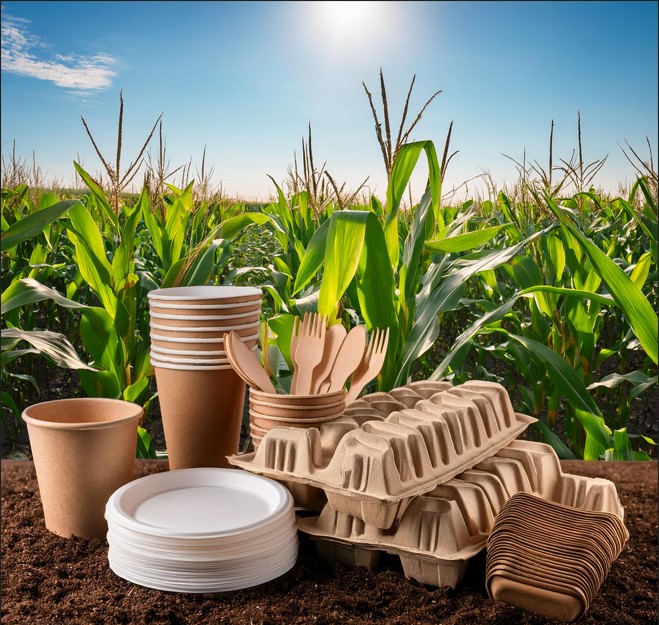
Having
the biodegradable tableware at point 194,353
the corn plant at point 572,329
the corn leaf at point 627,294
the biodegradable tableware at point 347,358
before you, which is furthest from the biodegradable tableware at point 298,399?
the corn leaf at point 627,294

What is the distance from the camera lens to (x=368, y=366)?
5.97ft

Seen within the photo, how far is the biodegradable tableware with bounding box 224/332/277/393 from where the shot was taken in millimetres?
1702

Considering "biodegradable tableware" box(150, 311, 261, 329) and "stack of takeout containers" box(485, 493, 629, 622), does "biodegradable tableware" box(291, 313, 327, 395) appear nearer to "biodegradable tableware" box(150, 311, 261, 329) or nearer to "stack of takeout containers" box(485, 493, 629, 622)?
"biodegradable tableware" box(150, 311, 261, 329)

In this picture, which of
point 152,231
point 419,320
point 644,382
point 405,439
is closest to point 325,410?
point 405,439

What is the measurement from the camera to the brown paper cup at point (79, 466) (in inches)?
64.2

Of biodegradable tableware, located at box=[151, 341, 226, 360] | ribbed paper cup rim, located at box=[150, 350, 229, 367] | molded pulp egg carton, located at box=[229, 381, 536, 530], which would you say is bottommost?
molded pulp egg carton, located at box=[229, 381, 536, 530]

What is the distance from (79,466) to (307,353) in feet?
2.00

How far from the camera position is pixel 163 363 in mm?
1868

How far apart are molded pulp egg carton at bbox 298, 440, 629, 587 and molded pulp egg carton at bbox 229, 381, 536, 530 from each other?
0.03 metres

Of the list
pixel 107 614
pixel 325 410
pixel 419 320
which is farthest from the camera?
pixel 419 320

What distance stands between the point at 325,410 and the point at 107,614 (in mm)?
621

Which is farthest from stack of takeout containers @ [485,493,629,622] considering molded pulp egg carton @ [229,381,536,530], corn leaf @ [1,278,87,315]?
corn leaf @ [1,278,87,315]

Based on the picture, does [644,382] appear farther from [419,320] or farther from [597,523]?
[597,523]

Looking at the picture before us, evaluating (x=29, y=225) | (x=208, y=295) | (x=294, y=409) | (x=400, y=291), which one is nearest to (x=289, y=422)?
(x=294, y=409)
